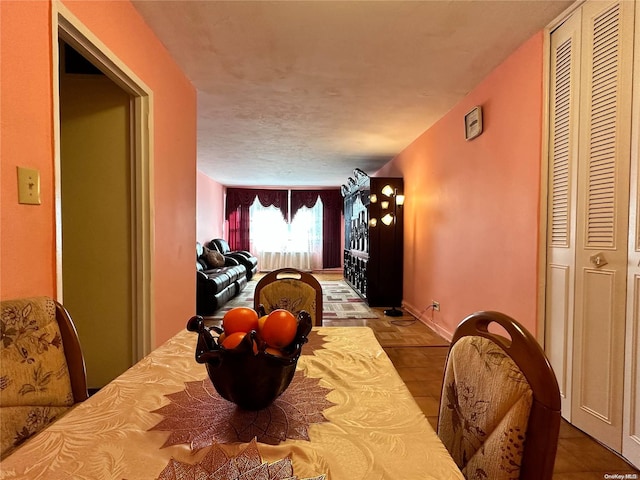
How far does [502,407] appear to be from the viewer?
683 millimetres

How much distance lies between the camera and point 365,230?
5535mm

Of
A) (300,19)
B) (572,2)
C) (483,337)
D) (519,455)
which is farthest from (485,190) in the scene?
(519,455)

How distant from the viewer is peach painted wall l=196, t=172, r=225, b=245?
7.06 metres

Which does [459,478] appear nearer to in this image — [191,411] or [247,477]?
[247,477]

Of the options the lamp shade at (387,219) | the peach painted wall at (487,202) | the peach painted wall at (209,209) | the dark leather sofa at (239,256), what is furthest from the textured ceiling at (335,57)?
the dark leather sofa at (239,256)

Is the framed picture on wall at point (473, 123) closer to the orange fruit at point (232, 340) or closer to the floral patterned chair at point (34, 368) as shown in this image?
the orange fruit at point (232, 340)

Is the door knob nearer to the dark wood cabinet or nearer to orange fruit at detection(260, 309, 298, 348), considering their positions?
orange fruit at detection(260, 309, 298, 348)

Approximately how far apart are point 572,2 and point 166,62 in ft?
8.20

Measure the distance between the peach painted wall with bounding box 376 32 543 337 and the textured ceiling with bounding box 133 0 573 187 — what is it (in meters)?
0.21

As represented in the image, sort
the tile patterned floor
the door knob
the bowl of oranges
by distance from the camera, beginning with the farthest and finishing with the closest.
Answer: the door knob → the tile patterned floor → the bowl of oranges

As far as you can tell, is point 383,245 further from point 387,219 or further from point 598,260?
point 598,260

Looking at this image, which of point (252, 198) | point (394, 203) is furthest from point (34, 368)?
point (252, 198)


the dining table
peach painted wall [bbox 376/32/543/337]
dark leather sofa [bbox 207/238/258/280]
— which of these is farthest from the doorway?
dark leather sofa [bbox 207/238/258/280]

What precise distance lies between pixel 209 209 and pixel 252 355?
750 centimetres
